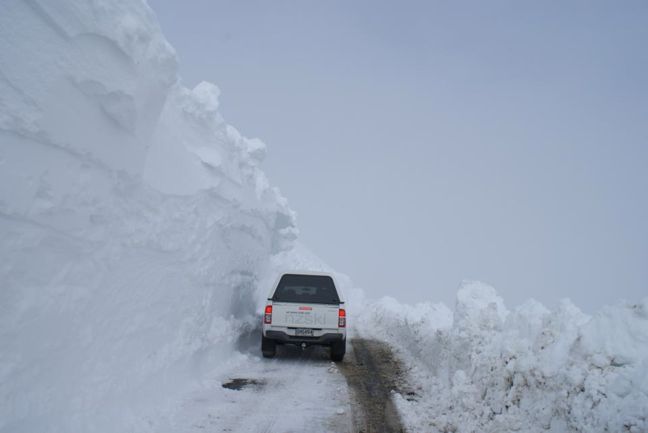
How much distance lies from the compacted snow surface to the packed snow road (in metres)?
0.05

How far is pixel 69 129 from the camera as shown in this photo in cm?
488

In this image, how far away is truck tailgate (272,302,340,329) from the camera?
10414 mm

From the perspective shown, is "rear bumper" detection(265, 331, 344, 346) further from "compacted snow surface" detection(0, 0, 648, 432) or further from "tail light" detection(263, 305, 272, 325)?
"compacted snow surface" detection(0, 0, 648, 432)

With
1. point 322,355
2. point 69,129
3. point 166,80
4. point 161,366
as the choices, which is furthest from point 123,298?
point 322,355

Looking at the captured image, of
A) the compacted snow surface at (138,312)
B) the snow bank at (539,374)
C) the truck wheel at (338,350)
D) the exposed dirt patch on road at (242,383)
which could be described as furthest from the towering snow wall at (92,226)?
the snow bank at (539,374)

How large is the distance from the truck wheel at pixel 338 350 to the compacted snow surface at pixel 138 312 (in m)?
1.28

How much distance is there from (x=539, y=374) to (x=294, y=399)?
378 cm

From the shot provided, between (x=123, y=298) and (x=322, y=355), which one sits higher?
(x=123, y=298)

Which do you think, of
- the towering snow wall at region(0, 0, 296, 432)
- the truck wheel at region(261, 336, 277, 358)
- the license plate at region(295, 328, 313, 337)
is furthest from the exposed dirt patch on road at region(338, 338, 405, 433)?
the towering snow wall at region(0, 0, 296, 432)

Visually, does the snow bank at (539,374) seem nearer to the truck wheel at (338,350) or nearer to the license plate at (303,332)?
the truck wheel at (338,350)

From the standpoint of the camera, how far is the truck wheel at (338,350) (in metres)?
10.6

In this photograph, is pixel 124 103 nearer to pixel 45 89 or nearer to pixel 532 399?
pixel 45 89

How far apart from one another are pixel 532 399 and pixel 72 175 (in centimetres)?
569

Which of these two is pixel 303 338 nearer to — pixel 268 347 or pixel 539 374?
pixel 268 347
